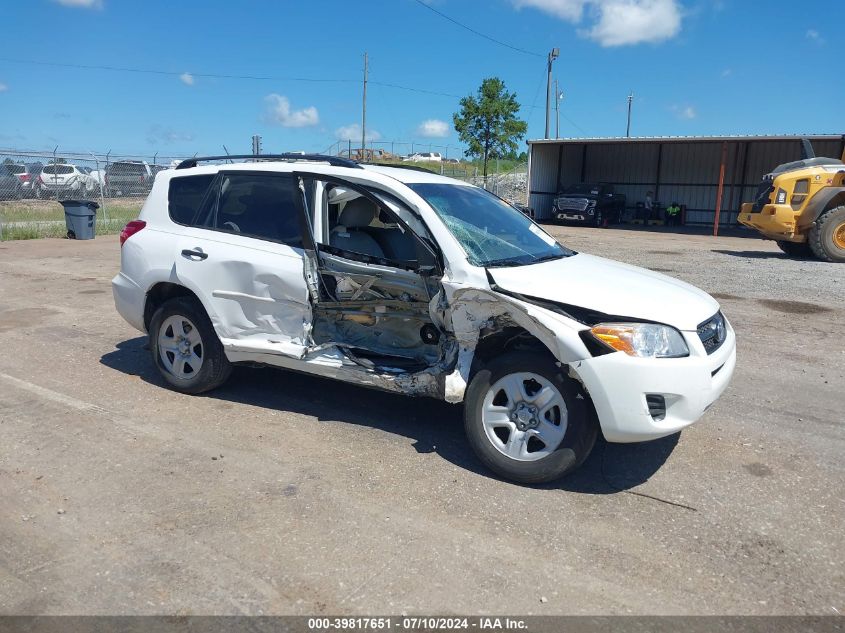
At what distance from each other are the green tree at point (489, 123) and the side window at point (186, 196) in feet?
109

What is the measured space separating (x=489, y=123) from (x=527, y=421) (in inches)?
1422

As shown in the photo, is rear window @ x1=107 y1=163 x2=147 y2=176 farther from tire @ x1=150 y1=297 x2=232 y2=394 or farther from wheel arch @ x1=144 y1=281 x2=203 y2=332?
tire @ x1=150 y1=297 x2=232 y2=394

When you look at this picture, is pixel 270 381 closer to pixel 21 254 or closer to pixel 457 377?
pixel 457 377

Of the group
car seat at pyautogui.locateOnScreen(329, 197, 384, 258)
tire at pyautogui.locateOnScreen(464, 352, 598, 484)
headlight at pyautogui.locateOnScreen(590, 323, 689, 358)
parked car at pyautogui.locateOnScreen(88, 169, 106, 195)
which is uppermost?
parked car at pyautogui.locateOnScreen(88, 169, 106, 195)

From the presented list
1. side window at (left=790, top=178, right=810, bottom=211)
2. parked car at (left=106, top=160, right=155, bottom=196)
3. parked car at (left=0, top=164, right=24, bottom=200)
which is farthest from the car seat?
parked car at (left=106, top=160, right=155, bottom=196)

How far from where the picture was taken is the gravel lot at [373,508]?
3.10 m

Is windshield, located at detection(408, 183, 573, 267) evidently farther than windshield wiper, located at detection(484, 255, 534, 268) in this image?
Yes

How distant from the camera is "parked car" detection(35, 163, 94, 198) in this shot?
21.6 metres

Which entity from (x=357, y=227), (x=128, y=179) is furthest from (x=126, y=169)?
(x=357, y=227)

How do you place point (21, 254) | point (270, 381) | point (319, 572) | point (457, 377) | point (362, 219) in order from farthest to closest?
point (21, 254), point (270, 381), point (362, 219), point (457, 377), point (319, 572)

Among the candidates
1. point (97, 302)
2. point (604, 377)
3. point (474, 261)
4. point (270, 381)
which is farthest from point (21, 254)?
point (604, 377)

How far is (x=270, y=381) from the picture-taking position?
606cm

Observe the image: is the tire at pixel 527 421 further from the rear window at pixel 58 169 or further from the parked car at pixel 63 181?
the rear window at pixel 58 169

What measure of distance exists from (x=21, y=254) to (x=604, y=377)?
15.4 m
